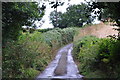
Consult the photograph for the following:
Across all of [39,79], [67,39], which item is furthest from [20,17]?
[67,39]

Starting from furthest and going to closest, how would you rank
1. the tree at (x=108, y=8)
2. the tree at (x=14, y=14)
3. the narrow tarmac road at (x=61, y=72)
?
the narrow tarmac road at (x=61, y=72), the tree at (x=14, y=14), the tree at (x=108, y=8)

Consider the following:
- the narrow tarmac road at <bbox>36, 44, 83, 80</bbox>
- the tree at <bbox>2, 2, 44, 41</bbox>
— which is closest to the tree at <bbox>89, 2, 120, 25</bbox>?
the tree at <bbox>2, 2, 44, 41</bbox>

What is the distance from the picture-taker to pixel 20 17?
36.3 ft

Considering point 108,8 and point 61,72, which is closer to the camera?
point 108,8

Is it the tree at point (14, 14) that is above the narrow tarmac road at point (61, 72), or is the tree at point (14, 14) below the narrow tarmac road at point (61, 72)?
above

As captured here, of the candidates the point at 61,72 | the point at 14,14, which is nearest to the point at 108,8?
the point at 14,14

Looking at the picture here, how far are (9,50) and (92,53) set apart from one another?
4.95m

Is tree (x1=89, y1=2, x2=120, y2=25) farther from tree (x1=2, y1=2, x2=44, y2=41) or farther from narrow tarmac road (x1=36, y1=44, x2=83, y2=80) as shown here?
narrow tarmac road (x1=36, y1=44, x2=83, y2=80)

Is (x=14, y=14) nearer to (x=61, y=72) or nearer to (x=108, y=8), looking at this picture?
(x=61, y=72)

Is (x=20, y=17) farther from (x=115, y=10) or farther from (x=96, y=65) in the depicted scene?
(x=115, y=10)

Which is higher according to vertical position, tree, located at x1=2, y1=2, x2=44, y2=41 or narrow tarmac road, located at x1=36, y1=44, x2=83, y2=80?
tree, located at x1=2, y1=2, x2=44, y2=41

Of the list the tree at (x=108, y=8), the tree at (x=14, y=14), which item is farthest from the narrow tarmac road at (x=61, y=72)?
the tree at (x=108, y=8)

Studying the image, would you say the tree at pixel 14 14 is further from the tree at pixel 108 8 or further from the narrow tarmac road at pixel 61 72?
the tree at pixel 108 8

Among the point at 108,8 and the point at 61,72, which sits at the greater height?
the point at 108,8
